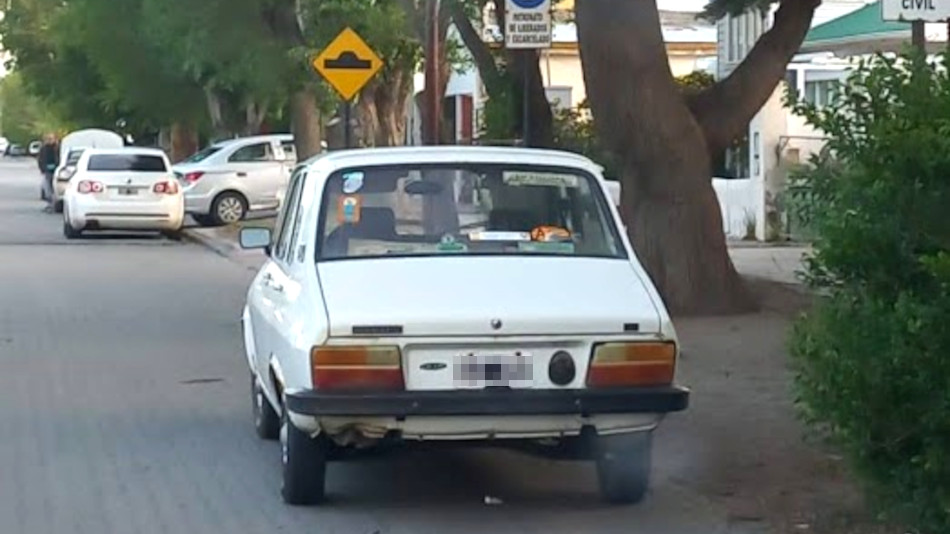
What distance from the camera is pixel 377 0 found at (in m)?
31.3

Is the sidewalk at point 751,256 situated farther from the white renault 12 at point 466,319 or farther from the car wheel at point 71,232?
the white renault 12 at point 466,319

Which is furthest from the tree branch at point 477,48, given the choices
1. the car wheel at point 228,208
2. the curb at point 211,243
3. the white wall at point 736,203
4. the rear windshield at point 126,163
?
the car wheel at point 228,208

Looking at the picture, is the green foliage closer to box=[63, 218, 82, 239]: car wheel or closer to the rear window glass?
the rear window glass

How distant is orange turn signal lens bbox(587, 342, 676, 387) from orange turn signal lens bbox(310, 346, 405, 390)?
0.90 meters

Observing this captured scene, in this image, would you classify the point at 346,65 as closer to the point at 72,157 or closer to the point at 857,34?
the point at 857,34

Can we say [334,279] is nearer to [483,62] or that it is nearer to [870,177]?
[870,177]

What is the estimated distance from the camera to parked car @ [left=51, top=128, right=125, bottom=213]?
143ft

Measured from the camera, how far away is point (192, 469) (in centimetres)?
1101

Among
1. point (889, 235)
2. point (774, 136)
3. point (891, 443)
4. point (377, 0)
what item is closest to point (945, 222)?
point (889, 235)

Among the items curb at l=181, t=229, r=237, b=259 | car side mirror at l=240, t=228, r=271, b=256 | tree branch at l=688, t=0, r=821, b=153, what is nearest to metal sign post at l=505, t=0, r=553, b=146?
tree branch at l=688, t=0, r=821, b=153

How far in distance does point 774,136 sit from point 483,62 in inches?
191

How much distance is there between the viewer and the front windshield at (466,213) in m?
9.84

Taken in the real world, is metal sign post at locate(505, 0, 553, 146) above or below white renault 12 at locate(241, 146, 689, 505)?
above

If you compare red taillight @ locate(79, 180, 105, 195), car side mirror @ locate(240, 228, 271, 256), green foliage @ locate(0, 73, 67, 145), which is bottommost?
green foliage @ locate(0, 73, 67, 145)
